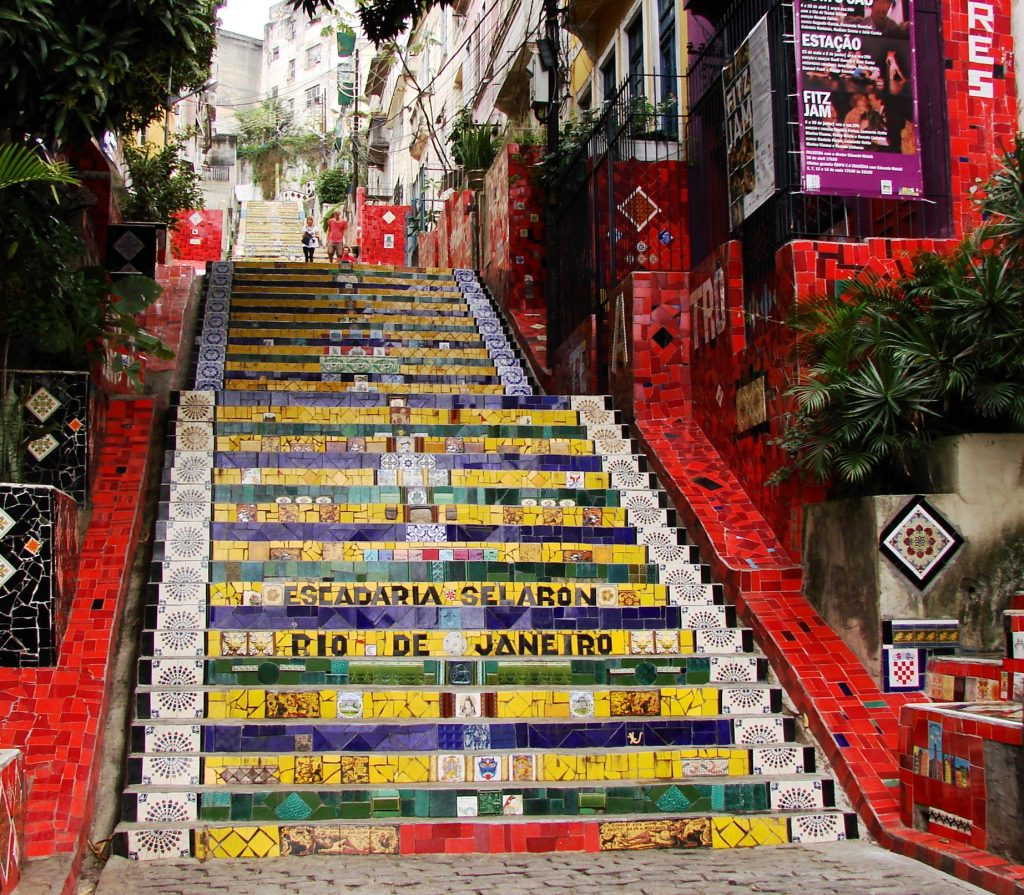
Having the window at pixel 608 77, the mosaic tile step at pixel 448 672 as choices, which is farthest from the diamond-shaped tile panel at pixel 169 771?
the window at pixel 608 77

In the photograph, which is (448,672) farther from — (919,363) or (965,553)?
(919,363)

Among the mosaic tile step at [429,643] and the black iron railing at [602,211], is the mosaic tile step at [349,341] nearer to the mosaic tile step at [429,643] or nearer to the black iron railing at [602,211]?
the black iron railing at [602,211]

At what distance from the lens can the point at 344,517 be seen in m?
7.67

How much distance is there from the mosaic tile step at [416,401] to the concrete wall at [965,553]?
11.4 ft

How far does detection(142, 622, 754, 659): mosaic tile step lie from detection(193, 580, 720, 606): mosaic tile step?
0.24 m

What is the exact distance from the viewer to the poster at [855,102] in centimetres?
758

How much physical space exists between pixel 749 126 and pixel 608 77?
33.7ft

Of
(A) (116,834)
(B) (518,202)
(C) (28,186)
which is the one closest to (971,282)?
(A) (116,834)

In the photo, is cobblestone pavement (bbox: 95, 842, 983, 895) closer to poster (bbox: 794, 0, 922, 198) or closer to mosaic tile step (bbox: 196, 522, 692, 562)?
mosaic tile step (bbox: 196, 522, 692, 562)

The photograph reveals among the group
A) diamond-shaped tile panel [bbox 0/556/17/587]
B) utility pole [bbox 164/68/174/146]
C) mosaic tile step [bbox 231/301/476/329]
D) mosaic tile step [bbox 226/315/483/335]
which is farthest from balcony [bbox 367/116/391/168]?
diamond-shaped tile panel [bbox 0/556/17/587]

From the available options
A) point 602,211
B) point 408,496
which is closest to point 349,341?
point 602,211

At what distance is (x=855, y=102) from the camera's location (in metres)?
7.69

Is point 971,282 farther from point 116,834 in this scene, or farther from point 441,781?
point 116,834

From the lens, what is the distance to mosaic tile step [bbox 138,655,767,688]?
6113 millimetres
